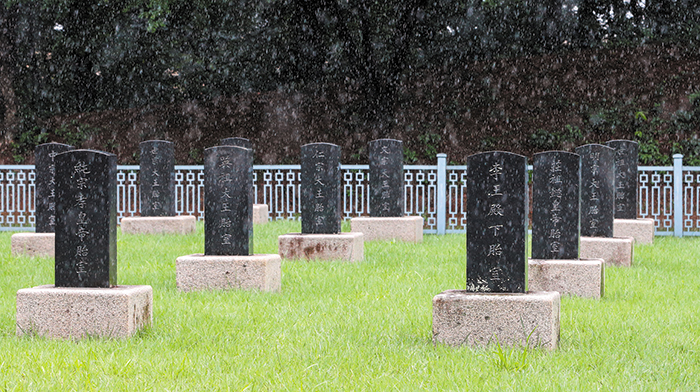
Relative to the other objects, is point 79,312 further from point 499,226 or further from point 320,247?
point 320,247

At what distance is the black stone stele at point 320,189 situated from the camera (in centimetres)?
1048

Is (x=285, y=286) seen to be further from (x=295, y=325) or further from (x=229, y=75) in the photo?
(x=229, y=75)

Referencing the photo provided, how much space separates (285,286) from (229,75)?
18742 mm

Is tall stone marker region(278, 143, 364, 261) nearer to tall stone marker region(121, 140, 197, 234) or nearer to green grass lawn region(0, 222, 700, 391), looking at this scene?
green grass lawn region(0, 222, 700, 391)

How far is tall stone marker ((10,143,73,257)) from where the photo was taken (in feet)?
32.5

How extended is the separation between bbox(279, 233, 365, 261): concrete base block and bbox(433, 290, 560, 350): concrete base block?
4713mm

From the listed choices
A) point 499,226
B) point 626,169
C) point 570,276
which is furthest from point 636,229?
point 499,226

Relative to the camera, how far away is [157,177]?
13.6 metres

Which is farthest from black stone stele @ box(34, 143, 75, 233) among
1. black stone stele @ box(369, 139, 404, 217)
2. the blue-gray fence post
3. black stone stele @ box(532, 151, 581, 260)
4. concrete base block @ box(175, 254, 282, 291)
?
the blue-gray fence post

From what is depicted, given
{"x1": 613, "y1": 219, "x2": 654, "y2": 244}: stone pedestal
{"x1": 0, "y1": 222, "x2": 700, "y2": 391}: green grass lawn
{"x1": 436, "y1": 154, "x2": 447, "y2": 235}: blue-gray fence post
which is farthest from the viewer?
{"x1": 436, "y1": 154, "x2": 447, "y2": 235}: blue-gray fence post

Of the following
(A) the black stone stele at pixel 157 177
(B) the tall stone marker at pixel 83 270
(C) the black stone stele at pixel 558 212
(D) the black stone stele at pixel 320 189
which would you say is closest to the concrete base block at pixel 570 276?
(C) the black stone stele at pixel 558 212

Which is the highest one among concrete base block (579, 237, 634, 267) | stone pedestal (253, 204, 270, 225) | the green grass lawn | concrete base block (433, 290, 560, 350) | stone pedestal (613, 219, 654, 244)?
stone pedestal (253, 204, 270, 225)

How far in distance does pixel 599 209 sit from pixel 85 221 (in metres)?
6.83

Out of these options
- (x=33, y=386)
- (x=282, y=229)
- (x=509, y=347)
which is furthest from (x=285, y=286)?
(x=282, y=229)
